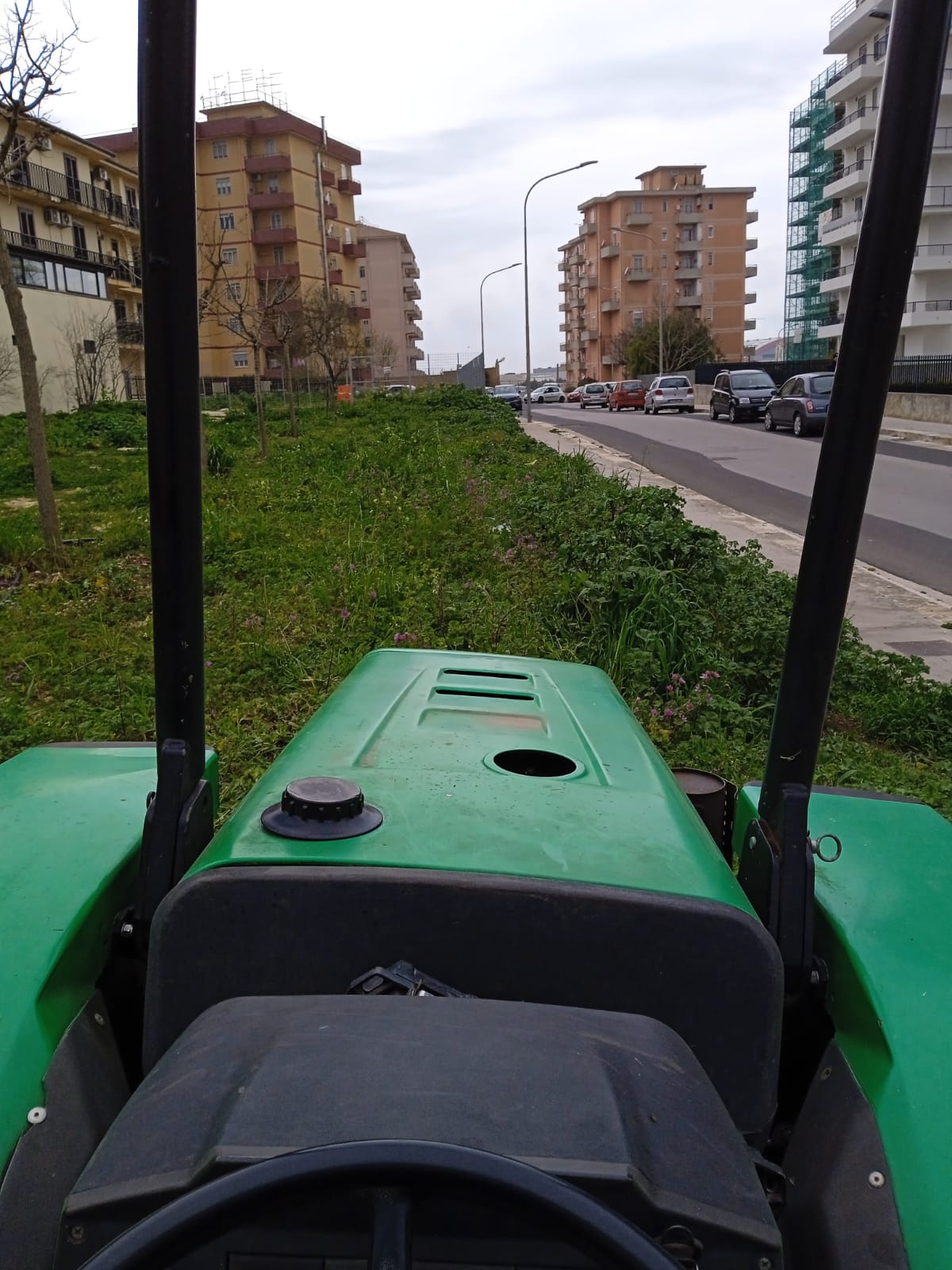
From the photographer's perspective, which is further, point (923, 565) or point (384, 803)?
point (923, 565)

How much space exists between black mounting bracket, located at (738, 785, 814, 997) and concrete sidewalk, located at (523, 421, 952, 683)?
298cm

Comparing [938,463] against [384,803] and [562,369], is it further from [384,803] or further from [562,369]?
[562,369]

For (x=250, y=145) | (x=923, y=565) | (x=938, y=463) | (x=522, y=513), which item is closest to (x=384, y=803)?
(x=522, y=513)

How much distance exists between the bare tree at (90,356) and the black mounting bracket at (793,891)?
34.7 m

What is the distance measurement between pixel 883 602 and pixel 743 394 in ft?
81.2

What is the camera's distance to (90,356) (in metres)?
36.8

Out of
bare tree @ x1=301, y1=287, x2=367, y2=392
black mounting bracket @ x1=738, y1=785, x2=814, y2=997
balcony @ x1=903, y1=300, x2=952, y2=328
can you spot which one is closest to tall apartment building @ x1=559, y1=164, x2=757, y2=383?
balcony @ x1=903, y1=300, x2=952, y2=328

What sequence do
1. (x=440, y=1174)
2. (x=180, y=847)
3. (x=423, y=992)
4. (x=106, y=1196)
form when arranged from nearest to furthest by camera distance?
(x=440, y=1174)
(x=106, y=1196)
(x=423, y=992)
(x=180, y=847)

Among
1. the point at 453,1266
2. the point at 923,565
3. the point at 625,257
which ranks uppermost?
the point at 625,257

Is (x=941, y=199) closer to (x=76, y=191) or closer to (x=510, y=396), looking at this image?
(x=510, y=396)

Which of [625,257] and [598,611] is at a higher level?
[625,257]

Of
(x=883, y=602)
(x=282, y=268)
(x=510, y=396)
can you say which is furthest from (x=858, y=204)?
(x=883, y=602)

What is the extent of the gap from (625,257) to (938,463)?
3146 inches

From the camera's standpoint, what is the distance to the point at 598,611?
22.1 feet
